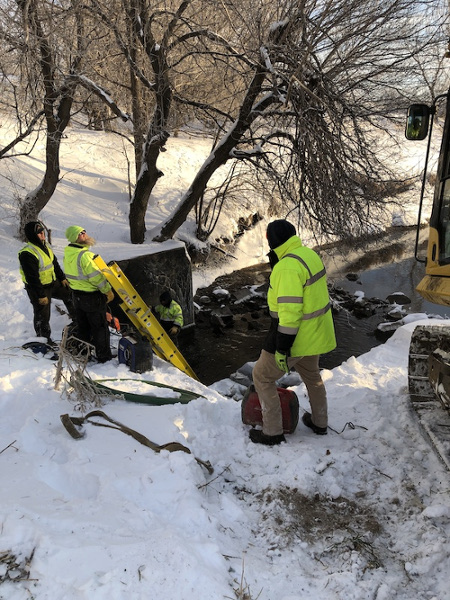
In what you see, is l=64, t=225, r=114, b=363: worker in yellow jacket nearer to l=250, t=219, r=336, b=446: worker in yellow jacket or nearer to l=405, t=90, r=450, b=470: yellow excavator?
l=250, t=219, r=336, b=446: worker in yellow jacket

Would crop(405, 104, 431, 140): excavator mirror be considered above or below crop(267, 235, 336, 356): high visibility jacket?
above

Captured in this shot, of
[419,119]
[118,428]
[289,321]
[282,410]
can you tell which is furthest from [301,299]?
[419,119]

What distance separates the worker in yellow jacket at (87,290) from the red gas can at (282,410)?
2557 mm

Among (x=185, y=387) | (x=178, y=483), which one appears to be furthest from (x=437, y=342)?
(x=178, y=483)

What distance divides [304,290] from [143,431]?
1688 millimetres

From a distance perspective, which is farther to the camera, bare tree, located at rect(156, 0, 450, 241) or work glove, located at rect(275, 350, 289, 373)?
bare tree, located at rect(156, 0, 450, 241)

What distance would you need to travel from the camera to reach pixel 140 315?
6.33m

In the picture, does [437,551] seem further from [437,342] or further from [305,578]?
[437,342]

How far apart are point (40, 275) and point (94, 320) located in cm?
103

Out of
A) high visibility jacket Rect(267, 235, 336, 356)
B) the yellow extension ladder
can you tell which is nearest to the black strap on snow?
high visibility jacket Rect(267, 235, 336, 356)

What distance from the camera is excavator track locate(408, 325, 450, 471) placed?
3.58 metres

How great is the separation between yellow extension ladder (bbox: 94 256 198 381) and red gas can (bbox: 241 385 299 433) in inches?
107

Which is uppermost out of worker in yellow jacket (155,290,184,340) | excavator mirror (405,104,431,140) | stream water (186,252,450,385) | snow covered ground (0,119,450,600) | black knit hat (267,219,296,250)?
excavator mirror (405,104,431,140)

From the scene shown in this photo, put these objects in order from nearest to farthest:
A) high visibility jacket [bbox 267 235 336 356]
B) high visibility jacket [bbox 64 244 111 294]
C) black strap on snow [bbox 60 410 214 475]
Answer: black strap on snow [bbox 60 410 214 475]
high visibility jacket [bbox 267 235 336 356]
high visibility jacket [bbox 64 244 111 294]
